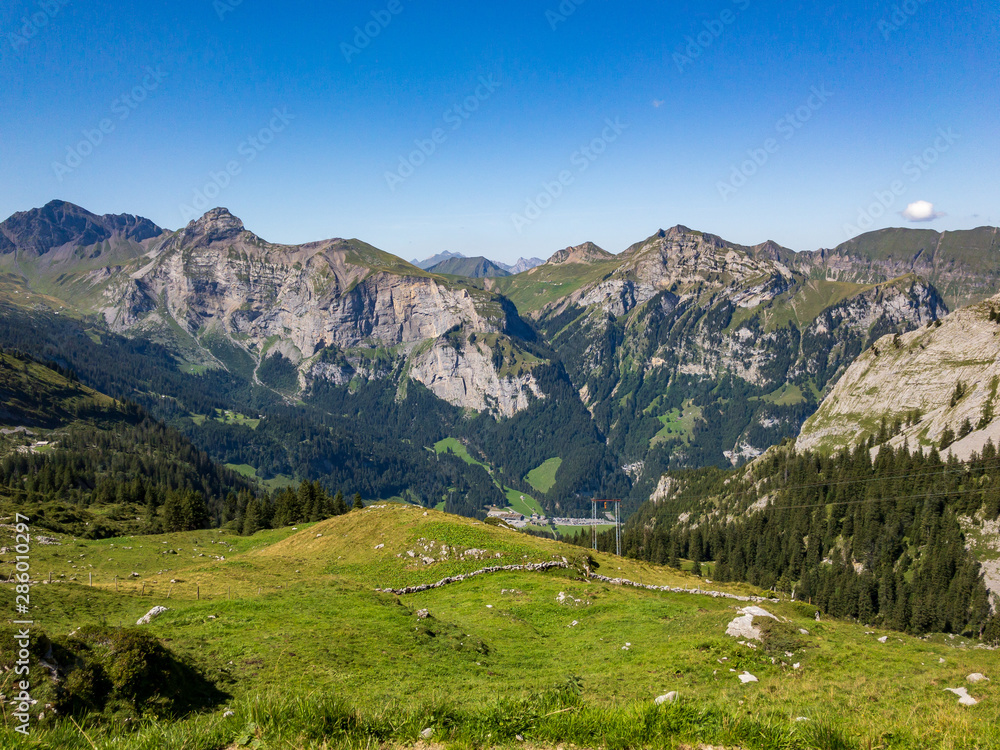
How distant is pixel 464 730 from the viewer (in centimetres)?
1000

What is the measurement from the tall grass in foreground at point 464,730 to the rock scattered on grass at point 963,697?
439 inches

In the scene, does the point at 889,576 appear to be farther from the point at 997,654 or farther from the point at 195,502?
the point at 195,502

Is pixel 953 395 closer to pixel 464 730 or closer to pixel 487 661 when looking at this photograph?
pixel 487 661

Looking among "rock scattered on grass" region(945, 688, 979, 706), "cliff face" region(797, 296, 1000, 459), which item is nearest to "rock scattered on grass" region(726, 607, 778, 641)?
"rock scattered on grass" region(945, 688, 979, 706)

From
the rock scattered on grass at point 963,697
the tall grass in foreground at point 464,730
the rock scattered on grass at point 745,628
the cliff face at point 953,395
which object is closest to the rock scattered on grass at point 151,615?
the tall grass in foreground at point 464,730

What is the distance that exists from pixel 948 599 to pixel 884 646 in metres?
116

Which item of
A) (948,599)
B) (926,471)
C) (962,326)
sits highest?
(962,326)

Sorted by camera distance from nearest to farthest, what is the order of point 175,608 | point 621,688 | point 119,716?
point 119,716, point 621,688, point 175,608

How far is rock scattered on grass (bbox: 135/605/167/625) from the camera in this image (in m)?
27.6

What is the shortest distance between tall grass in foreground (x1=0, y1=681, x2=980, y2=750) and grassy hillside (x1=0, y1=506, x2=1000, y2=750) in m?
0.04

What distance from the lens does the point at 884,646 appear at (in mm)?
28078

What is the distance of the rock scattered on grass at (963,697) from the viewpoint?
1796cm

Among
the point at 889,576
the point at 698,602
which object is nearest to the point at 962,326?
the point at 889,576

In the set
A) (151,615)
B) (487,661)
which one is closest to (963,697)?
(487,661)
